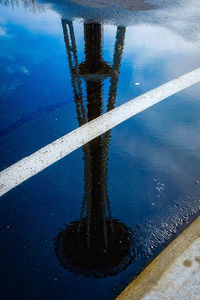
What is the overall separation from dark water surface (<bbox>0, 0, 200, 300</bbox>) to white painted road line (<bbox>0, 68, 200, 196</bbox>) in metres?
0.09

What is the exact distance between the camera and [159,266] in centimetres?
206

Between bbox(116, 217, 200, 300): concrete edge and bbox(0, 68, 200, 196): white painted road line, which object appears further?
bbox(0, 68, 200, 196): white painted road line

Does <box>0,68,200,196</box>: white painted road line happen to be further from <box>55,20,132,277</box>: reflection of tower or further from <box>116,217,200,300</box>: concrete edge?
<box>116,217,200,300</box>: concrete edge

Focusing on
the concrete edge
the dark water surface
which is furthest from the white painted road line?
the concrete edge

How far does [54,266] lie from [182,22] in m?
6.25

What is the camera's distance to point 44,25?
237 inches

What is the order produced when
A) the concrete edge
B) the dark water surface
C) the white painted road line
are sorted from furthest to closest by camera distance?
the white painted road line
the dark water surface
the concrete edge

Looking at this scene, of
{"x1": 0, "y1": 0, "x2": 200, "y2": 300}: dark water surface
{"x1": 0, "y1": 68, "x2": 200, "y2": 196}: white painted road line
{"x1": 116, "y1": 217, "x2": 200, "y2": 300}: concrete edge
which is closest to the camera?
{"x1": 116, "y1": 217, "x2": 200, "y2": 300}: concrete edge

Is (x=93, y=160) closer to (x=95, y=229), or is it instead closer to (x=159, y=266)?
(x=95, y=229)

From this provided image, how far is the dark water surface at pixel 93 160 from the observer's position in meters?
2.15

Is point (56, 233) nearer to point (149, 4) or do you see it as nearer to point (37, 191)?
point (37, 191)

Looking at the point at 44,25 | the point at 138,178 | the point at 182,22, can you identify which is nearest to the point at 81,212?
the point at 138,178

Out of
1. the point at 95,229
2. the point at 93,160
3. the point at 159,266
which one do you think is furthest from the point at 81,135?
the point at 159,266

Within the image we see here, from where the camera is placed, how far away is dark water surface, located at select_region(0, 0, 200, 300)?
2150 mm
